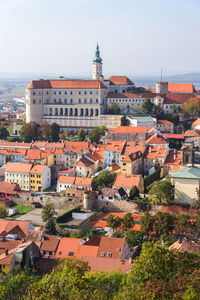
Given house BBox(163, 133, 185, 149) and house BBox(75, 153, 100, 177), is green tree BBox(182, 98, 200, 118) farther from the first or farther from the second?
house BBox(75, 153, 100, 177)

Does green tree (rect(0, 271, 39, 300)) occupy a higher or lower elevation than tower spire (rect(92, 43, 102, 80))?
lower

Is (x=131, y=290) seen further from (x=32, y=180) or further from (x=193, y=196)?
(x=32, y=180)

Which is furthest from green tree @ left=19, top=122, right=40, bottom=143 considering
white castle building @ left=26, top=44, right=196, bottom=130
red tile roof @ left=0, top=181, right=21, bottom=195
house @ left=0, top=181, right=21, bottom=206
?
red tile roof @ left=0, top=181, right=21, bottom=195

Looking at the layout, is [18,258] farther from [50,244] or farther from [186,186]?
[186,186]

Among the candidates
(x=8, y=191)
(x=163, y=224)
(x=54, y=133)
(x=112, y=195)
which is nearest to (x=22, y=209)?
(x=8, y=191)

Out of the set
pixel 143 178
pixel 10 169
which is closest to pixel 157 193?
→ pixel 143 178
